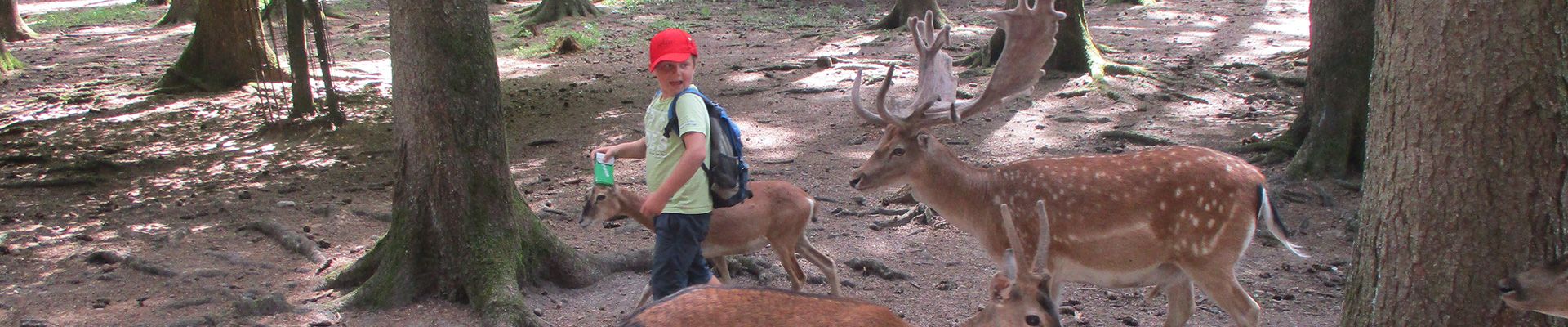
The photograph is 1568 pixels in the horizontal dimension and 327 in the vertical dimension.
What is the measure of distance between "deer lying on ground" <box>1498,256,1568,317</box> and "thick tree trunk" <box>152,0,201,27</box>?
23.3 metres

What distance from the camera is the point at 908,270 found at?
24.1ft

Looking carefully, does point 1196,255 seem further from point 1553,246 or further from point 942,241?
point 942,241

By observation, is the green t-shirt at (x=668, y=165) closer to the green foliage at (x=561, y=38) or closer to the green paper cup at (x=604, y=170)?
the green paper cup at (x=604, y=170)

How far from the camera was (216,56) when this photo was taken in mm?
13773

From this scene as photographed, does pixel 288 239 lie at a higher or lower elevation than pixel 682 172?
lower

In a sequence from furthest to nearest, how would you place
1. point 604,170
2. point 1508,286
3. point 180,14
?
point 180,14, point 604,170, point 1508,286

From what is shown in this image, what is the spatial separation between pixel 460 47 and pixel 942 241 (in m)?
3.56

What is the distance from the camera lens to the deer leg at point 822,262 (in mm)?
6801

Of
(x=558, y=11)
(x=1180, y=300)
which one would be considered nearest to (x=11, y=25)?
(x=558, y=11)

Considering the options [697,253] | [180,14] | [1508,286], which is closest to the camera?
[1508,286]

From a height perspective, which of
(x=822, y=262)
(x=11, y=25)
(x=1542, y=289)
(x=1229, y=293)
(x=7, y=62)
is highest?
(x=1542, y=289)

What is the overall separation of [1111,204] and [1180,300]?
653mm

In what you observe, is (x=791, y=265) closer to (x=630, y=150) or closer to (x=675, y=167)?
(x=630, y=150)

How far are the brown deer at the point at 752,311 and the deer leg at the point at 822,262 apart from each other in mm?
2382
